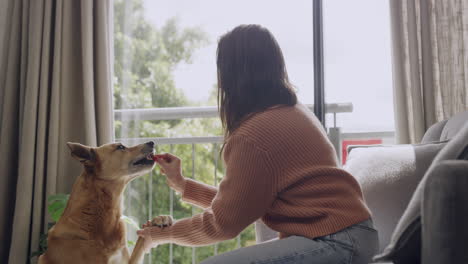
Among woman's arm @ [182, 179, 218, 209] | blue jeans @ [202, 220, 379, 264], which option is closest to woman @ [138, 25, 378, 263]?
blue jeans @ [202, 220, 379, 264]

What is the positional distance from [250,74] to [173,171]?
0.43 meters

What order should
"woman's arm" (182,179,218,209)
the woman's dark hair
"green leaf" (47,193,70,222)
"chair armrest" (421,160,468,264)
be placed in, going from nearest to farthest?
1. "chair armrest" (421,160,468,264)
2. the woman's dark hair
3. "woman's arm" (182,179,218,209)
4. "green leaf" (47,193,70,222)

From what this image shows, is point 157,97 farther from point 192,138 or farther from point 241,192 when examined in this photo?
point 241,192

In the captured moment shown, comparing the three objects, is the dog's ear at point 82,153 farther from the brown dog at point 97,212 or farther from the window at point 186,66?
the window at point 186,66

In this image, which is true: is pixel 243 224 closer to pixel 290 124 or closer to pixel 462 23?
pixel 290 124

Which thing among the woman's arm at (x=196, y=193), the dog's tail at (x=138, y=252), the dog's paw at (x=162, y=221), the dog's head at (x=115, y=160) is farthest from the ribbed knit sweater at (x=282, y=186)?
the dog's head at (x=115, y=160)

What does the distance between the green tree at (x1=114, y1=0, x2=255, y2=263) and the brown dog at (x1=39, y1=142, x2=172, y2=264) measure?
1230 mm

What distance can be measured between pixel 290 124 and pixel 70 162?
188cm

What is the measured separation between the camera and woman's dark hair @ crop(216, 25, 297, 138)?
4.40ft

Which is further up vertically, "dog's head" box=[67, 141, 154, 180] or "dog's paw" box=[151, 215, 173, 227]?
"dog's head" box=[67, 141, 154, 180]

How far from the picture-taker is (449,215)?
0.77 metres

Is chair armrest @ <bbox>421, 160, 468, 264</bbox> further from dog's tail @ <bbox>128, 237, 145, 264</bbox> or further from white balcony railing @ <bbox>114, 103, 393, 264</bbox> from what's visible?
white balcony railing @ <bbox>114, 103, 393, 264</bbox>

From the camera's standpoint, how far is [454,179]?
0.77 m

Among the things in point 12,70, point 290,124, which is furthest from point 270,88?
point 12,70
